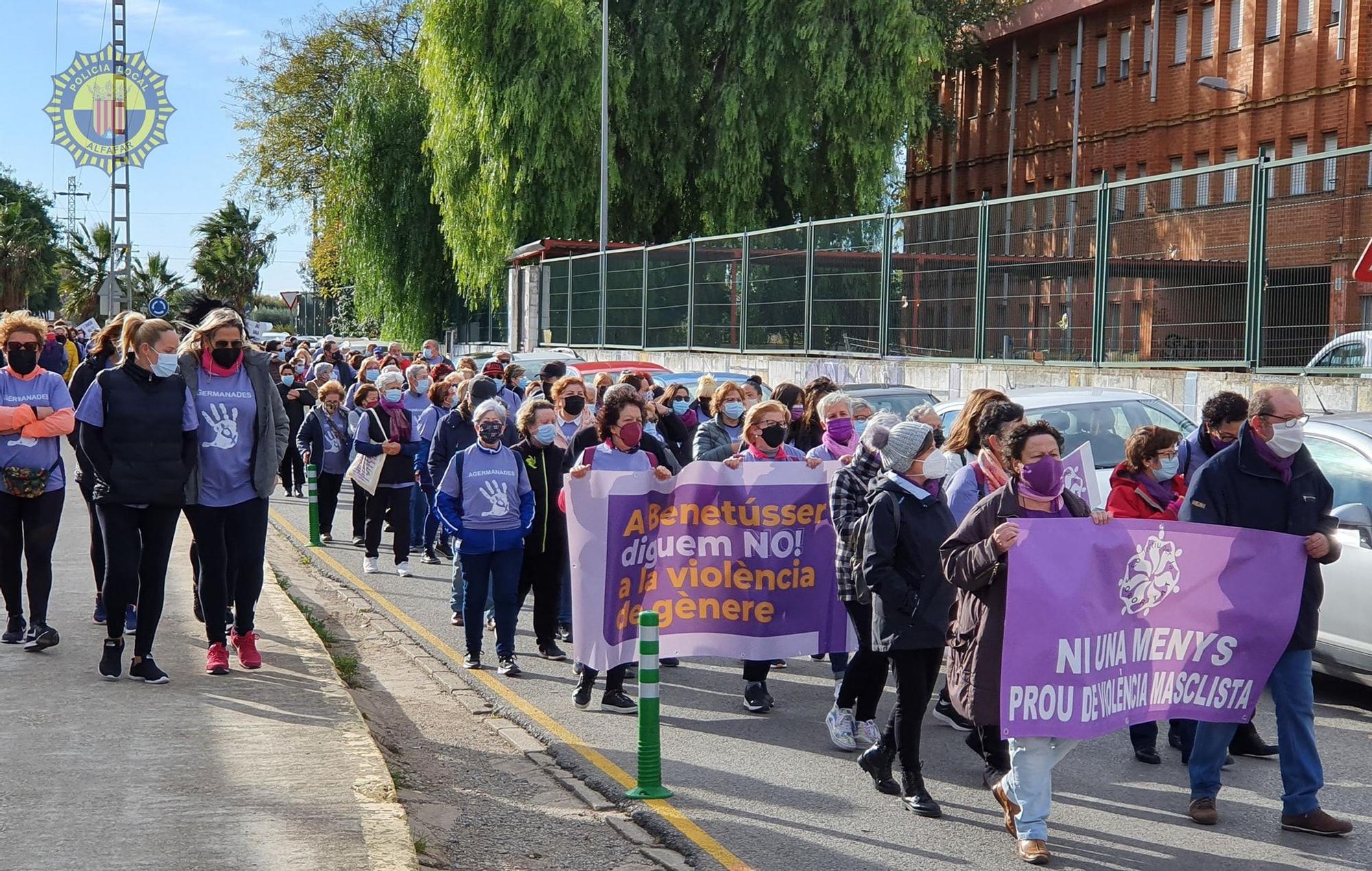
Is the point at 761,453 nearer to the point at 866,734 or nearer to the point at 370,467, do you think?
the point at 866,734

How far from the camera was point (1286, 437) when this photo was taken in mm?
6660

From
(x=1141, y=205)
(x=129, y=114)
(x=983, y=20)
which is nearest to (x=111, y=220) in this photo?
(x=129, y=114)

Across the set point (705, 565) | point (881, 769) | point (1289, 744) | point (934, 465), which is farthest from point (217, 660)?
point (1289, 744)

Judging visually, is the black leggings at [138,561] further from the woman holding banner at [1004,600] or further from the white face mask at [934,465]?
the woman holding banner at [1004,600]

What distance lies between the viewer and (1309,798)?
6492mm

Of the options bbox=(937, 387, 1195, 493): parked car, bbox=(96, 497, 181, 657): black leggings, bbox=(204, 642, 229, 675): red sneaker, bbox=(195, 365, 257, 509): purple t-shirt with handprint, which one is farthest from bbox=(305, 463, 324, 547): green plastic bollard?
bbox=(96, 497, 181, 657): black leggings

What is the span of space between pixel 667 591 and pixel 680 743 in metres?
1.00

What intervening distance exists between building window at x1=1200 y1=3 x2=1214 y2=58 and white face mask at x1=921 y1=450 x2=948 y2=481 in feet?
141

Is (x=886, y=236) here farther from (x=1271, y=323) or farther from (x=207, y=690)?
(x=207, y=690)

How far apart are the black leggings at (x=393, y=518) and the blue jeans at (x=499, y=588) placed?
464cm

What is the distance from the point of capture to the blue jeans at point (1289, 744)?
649cm

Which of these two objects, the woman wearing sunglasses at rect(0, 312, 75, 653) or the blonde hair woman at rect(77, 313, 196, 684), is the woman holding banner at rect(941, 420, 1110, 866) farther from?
the woman wearing sunglasses at rect(0, 312, 75, 653)

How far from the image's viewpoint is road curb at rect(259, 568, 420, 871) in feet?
18.7

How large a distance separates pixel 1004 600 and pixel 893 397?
9.40 meters
